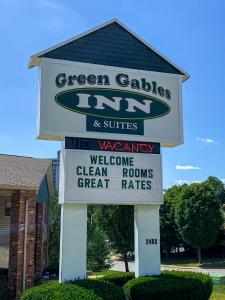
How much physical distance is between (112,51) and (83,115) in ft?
7.83

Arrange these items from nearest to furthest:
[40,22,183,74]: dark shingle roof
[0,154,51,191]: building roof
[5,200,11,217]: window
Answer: [40,22,183,74]: dark shingle roof, [0,154,51,191]: building roof, [5,200,11,217]: window

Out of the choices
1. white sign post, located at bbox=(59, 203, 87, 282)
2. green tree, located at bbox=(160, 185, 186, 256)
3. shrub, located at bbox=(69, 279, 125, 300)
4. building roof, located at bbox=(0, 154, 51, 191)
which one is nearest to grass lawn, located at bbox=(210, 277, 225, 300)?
shrub, located at bbox=(69, 279, 125, 300)

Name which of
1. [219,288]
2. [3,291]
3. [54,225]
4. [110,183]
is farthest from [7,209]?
[54,225]

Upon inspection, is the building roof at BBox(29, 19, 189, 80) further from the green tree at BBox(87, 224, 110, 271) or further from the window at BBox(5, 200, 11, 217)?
the green tree at BBox(87, 224, 110, 271)

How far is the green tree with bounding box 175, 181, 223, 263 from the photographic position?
47625 millimetres

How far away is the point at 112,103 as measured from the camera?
40.9 feet

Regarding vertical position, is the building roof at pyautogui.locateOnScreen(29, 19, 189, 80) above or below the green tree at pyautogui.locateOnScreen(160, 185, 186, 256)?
above

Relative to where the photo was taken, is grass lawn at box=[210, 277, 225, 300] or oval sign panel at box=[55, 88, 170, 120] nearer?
oval sign panel at box=[55, 88, 170, 120]

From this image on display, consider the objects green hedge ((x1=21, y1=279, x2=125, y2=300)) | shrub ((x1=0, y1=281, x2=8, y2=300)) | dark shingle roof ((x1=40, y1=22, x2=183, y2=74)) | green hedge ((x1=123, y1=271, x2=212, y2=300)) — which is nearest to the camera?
green hedge ((x1=21, y1=279, x2=125, y2=300))

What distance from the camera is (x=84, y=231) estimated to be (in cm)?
1156

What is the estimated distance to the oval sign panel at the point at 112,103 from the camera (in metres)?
12.1

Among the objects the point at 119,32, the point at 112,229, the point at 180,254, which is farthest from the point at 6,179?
the point at 180,254

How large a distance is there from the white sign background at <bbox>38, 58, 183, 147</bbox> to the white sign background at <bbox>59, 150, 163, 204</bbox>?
57 cm

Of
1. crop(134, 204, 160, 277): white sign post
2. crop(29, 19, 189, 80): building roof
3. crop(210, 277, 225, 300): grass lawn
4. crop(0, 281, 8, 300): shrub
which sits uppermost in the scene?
crop(29, 19, 189, 80): building roof
